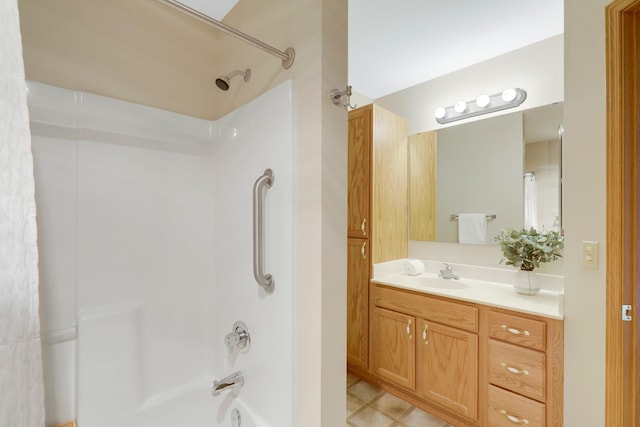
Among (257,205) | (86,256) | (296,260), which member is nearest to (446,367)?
(296,260)

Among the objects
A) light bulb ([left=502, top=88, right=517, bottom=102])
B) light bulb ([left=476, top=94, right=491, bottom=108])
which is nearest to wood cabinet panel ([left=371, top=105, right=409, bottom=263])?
light bulb ([left=476, top=94, right=491, bottom=108])

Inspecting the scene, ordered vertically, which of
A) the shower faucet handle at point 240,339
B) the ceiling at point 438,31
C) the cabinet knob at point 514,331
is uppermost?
the ceiling at point 438,31

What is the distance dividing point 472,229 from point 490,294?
0.65 metres

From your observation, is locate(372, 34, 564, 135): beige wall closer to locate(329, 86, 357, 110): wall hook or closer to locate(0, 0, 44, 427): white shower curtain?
locate(329, 86, 357, 110): wall hook

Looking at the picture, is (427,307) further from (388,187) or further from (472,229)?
(388,187)

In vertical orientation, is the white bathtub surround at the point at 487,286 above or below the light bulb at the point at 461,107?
below

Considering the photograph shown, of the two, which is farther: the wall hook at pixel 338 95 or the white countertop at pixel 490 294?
the white countertop at pixel 490 294

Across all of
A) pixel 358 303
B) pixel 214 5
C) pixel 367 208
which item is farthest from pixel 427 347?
pixel 214 5

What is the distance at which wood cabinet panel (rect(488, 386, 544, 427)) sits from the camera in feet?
5.07

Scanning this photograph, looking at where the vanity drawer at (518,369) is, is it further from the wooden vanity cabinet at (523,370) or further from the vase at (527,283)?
the vase at (527,283)

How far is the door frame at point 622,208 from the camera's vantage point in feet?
3.89

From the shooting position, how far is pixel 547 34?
2.00 metres

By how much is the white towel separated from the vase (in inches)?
17.2

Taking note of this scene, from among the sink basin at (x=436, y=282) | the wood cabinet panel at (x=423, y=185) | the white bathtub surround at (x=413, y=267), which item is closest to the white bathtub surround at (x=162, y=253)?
the sink basin at (x=436, y=282)
